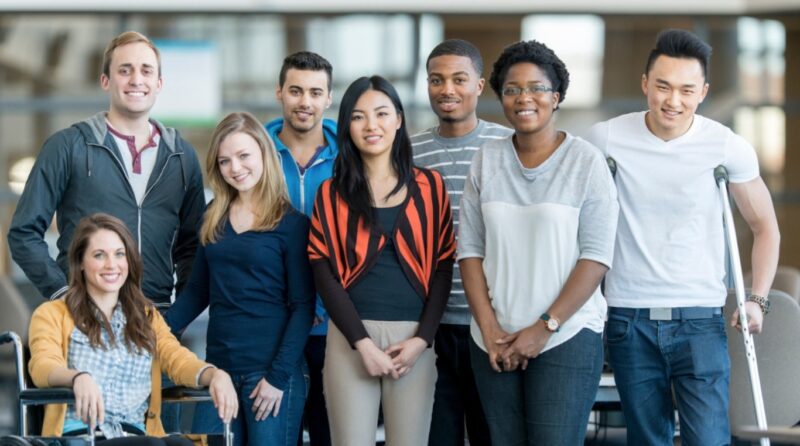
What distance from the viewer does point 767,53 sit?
13.8 meters

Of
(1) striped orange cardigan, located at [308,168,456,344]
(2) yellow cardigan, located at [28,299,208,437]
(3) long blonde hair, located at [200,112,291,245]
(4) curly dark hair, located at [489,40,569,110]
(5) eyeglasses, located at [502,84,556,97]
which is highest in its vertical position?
(4) curly dark hair, located at [489,40,569,110]

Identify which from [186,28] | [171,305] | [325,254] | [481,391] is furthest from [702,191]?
[186,28]

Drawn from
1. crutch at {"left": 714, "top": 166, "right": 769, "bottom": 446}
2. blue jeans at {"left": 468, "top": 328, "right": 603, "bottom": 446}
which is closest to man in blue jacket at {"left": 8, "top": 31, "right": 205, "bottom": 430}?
blue jeans at {"left": 468, "top": 328, "right": 603, "bottom": 446}

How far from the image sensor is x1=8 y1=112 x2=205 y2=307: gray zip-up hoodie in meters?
3.88

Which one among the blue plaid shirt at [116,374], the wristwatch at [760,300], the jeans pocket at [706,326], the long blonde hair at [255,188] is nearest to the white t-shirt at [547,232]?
the jeans pocket at [706,326]

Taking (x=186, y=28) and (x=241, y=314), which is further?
(x=186, y=28)

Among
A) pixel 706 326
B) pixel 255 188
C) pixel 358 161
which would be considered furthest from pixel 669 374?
pixel 255 188

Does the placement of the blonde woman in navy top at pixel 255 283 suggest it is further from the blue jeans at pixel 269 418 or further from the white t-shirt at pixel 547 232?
the white t-shirt at pixel 547 232

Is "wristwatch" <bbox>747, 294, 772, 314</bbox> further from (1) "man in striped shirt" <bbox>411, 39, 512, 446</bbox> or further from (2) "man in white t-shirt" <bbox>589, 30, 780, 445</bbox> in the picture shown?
(1) "man in striped shirt" <bbox>411, 39, 512, 446</bbox>

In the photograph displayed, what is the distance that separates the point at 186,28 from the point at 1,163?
2.51m

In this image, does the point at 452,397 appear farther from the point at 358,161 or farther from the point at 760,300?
the point at 760,300

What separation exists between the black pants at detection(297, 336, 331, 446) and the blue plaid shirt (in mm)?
584

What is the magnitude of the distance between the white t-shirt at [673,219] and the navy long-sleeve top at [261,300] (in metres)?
0.93

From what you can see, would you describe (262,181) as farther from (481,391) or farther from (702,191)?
(702,191)
